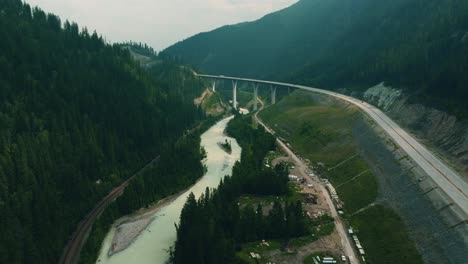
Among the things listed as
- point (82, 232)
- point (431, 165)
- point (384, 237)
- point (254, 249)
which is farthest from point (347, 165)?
point (82, 232)

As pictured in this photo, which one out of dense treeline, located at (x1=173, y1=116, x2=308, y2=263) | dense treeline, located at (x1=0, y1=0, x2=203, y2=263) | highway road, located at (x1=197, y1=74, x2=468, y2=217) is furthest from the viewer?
dense treeline, located at (x1=0, y1=0, x2=203, y2=263)

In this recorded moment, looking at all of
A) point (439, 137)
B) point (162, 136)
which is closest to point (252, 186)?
point (439, 137)

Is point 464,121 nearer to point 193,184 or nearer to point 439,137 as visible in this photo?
point 439,137

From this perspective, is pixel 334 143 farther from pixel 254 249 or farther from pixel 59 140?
pixel 59 140

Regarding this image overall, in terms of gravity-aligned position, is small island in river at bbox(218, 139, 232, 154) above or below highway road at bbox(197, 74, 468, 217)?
above

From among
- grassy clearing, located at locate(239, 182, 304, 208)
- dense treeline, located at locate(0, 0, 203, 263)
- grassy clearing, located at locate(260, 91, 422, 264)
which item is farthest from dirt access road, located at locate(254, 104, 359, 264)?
dense treeline, located at locate(0, 0, 203, 263)

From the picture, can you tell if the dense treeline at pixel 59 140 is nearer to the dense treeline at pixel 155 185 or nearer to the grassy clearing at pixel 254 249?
the dense treeline at pixel 155 185

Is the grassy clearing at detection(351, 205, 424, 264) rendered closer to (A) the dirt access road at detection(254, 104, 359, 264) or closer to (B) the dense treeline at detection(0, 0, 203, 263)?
(A) the dirt access road at detection(254, 104, 359, 264)

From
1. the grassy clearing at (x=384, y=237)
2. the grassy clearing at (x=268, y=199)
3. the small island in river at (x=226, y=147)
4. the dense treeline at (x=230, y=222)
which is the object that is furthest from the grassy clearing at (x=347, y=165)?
the small island in river at (x=226, y=147)
